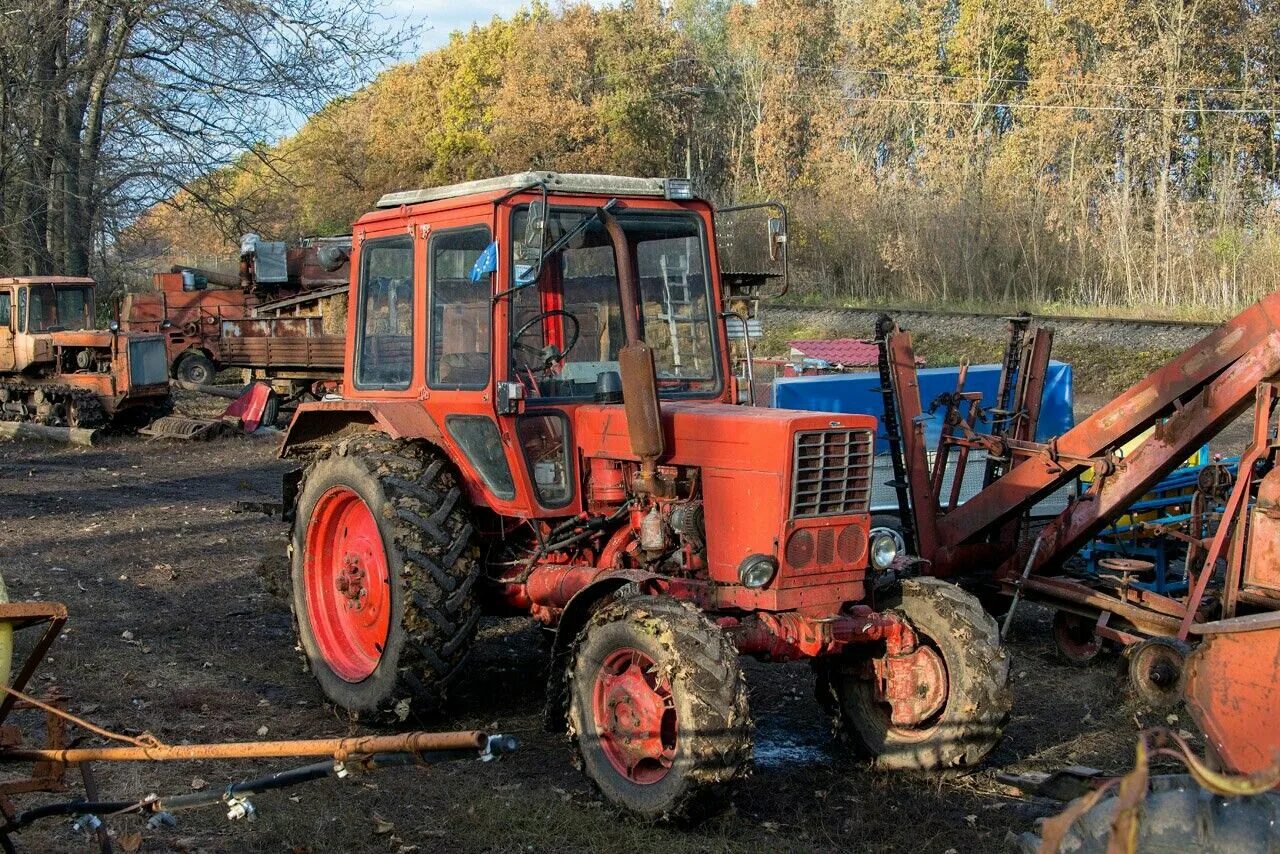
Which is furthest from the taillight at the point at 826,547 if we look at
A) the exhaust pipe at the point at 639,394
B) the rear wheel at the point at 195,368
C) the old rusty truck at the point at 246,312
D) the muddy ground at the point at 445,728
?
the rear wheel at the point at 195,368

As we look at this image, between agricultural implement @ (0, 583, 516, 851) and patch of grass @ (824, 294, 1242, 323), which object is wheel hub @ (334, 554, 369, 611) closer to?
agricultural implement @ (0, 583, 516, 851)

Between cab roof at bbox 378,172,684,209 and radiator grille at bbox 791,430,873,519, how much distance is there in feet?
5.25

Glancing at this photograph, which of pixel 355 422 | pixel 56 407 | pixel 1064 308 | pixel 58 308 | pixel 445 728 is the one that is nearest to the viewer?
pixel 445 728

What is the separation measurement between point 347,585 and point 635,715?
2081 millimetres

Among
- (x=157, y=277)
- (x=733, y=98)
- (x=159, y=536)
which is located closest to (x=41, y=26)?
(x=157, y=277)

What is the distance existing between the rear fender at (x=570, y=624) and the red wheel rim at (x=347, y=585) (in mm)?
1103

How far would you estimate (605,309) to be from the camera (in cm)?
609

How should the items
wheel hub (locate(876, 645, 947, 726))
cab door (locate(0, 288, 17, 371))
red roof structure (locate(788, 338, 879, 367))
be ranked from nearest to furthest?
wheel hub (locate(876, 645, 947, 726)) → red roof structure (locate(788, 338, 879, 367)) → cab door (locate(0, 288, 17, 371))

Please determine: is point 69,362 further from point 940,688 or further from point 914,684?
point 940,688

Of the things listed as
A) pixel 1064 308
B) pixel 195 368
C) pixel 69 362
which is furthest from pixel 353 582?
pixel 1064 308

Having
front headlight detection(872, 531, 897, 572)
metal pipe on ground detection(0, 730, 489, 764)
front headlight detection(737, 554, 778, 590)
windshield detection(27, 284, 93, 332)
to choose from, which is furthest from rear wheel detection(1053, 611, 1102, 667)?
windshield detection(27, 284, 93, 332)

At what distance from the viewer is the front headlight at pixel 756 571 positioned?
500 centimetres

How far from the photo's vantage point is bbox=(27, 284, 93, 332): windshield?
19141 mm

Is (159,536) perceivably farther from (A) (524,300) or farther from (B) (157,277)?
(B) (157,277)
